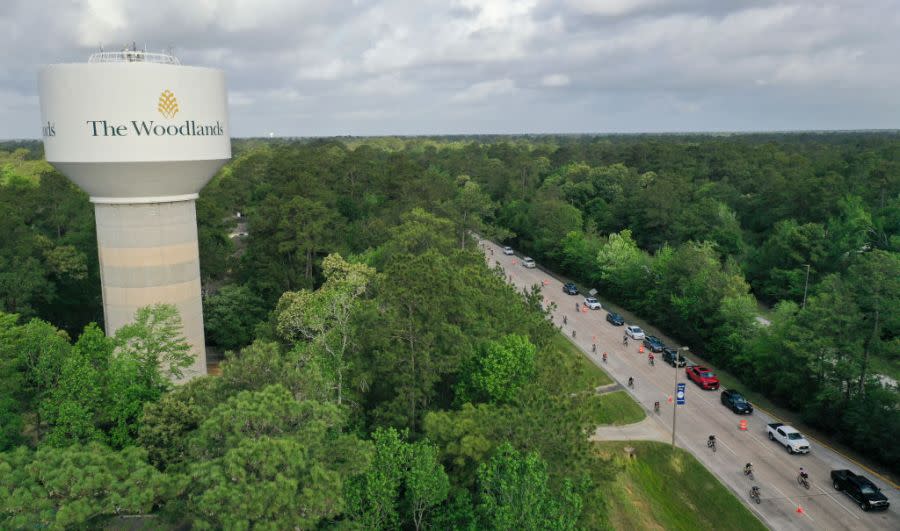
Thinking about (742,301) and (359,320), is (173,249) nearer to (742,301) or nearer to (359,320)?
(359,320)

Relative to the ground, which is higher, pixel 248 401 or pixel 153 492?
pixel 248 401

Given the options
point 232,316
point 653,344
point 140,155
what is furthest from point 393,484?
point 653,344

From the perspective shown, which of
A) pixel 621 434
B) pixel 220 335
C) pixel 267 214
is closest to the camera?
pixel 621 434

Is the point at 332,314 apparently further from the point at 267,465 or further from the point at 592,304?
the point at 592,304

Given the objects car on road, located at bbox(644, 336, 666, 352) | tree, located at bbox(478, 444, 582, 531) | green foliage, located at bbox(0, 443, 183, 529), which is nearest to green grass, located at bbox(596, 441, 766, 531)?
tree, located at bbox(478, 444, 582, 531)

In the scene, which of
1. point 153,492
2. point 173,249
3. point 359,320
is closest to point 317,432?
point 153,492

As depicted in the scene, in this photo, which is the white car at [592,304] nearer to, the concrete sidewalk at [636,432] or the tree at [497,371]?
the concrete sidewalk at [636,432]

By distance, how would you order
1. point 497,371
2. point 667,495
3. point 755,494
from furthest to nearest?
Answer: 1. point 667,495
2. point 755,494
3. point 497,371
